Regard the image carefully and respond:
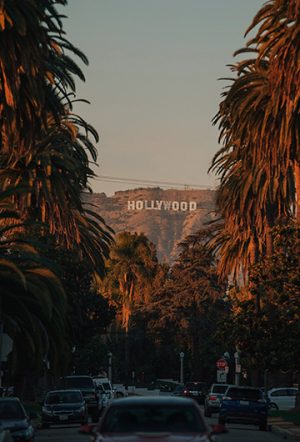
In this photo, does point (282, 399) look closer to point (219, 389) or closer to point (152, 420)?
point (219, 389)

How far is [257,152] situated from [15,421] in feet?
103

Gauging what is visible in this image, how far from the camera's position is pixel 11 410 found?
3073 centimetres

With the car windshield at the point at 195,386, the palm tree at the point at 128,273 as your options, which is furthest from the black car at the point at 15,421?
the palm tree at the point at 128,273

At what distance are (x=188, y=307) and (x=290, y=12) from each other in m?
83.2

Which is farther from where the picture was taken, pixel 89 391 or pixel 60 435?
pixel 89 391

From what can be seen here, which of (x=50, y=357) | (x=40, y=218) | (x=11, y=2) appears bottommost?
(x=50, y=357)

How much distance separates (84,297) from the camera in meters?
77.2

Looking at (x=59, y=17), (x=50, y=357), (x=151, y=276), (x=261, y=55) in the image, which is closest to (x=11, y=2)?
(x=59, y=17)

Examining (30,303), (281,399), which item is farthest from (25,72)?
(281,399)

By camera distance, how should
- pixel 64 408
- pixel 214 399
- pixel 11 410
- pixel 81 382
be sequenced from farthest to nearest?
pixel 214 399 < pixel 81 382 < pixel 64 408 < pixel 11 410

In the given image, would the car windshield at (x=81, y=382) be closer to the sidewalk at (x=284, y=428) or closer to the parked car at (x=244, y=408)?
the sidewalk at (x=284, y=428)

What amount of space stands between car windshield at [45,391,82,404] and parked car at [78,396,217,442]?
33.1 metres

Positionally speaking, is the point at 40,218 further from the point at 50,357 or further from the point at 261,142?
the point at 50,357

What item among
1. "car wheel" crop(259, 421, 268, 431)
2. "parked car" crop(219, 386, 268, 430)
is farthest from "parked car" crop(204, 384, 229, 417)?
"parked car" crop(219, 386, 268, 430)
